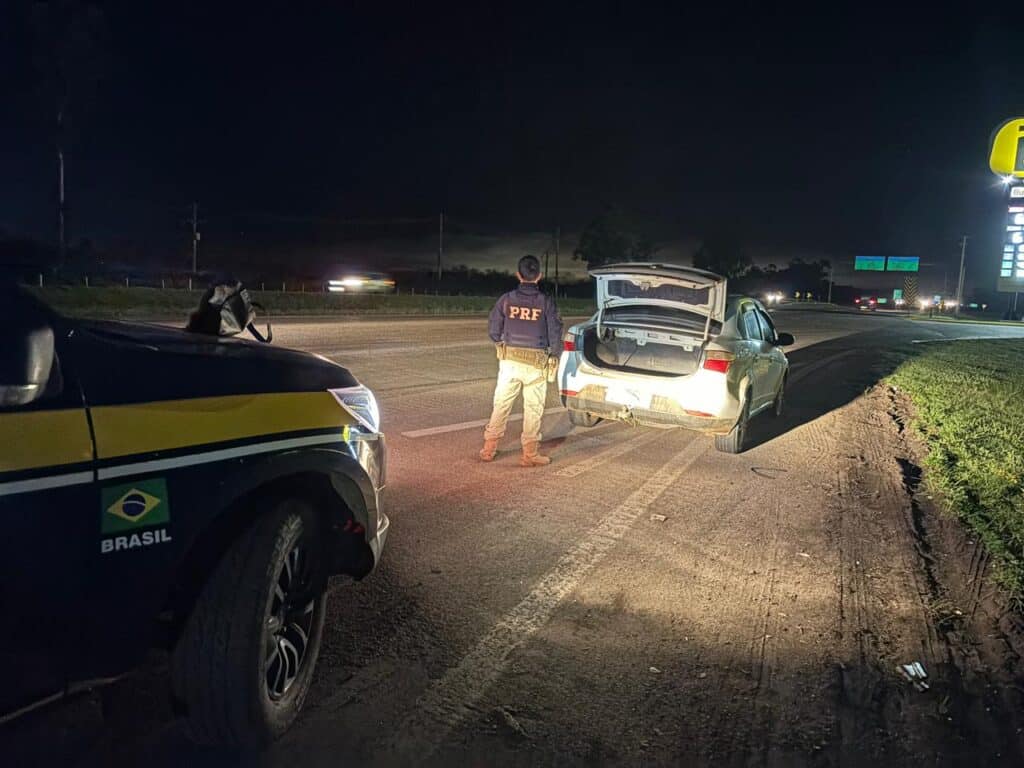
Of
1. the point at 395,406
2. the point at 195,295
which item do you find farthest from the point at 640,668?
the point at 195,295

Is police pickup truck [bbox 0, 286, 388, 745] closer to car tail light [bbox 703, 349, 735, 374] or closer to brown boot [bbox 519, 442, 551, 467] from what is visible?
brown boot [bbox 519, 442, 551, 467]

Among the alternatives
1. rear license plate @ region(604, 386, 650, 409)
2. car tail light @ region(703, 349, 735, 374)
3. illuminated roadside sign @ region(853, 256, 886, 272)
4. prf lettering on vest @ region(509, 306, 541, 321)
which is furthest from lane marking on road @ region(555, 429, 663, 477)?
illuminated roadside sign @ region(853, 256, 886, 272)

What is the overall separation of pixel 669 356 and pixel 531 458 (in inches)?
101

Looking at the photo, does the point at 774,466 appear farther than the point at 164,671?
Yes

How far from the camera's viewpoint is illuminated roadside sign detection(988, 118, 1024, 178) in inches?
671

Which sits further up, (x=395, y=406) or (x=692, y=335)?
(x=692, y=335)

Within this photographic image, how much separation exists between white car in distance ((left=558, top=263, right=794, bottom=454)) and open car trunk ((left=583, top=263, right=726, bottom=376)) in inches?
0.4

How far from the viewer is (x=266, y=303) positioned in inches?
1423

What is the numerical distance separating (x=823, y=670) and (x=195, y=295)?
120 feet

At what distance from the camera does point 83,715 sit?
2795 mm

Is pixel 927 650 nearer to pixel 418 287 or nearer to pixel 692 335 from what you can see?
pixel 692 335

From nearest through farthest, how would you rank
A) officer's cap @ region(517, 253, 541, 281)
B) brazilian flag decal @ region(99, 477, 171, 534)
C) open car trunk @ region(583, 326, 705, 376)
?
brazilian flag decal @ region(99, 477, 171, 534) < officer's cap @ region(517, 253, 541, 281) < open car trunk @ region(583, 326, 705, 376)

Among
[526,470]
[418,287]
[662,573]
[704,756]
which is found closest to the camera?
[704,756]

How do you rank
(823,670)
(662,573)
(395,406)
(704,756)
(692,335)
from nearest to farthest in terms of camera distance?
(704,756), (823,670), (662,573), (692,335), (395,406)
